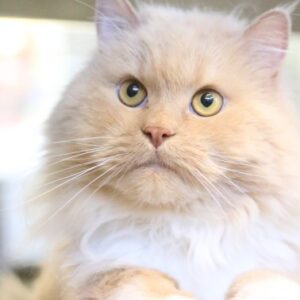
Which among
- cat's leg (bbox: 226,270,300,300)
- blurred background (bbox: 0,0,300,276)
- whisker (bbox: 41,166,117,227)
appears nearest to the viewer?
cat's leg (bbox: 226,270,300,300)

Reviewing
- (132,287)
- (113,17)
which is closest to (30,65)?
(113,17)

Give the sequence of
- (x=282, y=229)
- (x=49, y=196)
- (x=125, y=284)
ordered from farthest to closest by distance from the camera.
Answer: (x=49, y=196) < (x=282, y=229) < (x=125, y=284)

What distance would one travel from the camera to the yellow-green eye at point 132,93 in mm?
1212

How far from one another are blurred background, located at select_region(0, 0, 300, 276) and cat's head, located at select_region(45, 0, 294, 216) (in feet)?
1.08

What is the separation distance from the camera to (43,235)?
1380 mm

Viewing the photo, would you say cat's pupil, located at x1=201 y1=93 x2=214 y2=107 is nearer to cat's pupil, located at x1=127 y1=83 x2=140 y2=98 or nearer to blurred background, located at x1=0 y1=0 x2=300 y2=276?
cat's pupil, located at x1=127 y1=83 x2=140 y2=98

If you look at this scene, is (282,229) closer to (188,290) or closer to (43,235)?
(188,290)

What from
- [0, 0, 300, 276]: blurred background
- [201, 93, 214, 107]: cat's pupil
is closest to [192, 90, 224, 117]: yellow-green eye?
[201, 93, 214, 107]: cat's pupil

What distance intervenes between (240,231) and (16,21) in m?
1.01

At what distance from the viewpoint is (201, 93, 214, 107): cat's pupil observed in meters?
1.19

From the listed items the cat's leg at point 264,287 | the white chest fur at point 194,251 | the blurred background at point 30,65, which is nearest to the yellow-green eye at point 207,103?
the white chest fur at point 194,251

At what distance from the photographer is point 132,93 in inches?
48.2

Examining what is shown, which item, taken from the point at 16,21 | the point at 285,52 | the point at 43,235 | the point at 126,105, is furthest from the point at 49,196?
the point at 16,21

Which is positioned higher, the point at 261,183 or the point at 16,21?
the point at 16,21
